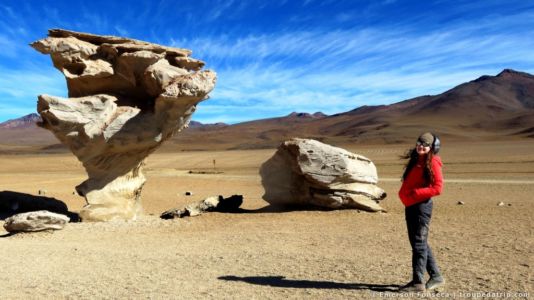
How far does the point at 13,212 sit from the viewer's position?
1497cm

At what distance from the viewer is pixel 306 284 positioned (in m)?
6.38

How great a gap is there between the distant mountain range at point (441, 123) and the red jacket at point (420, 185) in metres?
77.5

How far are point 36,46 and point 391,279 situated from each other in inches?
411

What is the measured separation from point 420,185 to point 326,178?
690cm

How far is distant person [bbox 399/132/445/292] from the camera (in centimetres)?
568

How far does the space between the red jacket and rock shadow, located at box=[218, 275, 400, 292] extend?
3.84 feet

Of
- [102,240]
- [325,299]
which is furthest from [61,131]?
[325,299]

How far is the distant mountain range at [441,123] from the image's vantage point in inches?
3767

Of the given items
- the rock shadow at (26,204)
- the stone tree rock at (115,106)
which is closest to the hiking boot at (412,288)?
the stone tree rock at (115,106)

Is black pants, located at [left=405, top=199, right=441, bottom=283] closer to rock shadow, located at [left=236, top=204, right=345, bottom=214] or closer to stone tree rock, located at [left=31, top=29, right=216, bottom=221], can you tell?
rock shadow, located at [left=236, top=204, right=345, bottom=214]

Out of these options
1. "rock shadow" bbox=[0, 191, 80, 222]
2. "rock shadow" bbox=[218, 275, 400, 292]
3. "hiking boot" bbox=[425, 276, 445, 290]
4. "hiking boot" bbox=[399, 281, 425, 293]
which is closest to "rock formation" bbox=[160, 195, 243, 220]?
"rock shadow" bbox=[0, 191, 80, 222]

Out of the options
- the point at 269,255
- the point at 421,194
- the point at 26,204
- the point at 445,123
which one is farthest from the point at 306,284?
the point at 445,123

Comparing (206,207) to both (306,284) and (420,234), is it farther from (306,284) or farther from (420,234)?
(420,234)

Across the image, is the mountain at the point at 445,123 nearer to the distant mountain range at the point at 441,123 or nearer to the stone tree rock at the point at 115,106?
the distant mountain range at the point at 441,123
